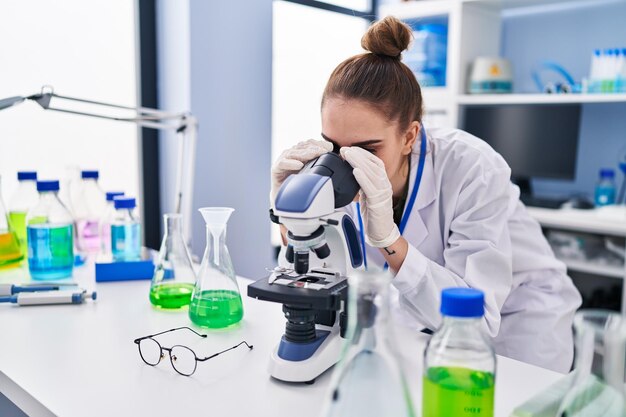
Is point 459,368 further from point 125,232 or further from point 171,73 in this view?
point 171,73

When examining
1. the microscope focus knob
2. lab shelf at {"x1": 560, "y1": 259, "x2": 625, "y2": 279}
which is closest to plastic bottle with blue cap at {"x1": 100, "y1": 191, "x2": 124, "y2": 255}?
the microscope focus knob

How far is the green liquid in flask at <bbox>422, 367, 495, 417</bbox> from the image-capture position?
614 mm

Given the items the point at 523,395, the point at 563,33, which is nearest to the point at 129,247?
the point at 523,395

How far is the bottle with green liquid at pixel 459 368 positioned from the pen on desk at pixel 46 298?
914mm

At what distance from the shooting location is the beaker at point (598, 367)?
21.9 inches

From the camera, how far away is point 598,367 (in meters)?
0.58

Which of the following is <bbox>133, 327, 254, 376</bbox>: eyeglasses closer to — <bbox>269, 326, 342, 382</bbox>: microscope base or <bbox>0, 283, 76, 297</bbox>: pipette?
<bbox>269, 326, 342, 382</bbox>: microscope base

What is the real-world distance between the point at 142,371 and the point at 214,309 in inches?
8.3

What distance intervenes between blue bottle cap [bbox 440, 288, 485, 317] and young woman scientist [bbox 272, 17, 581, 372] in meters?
0.48

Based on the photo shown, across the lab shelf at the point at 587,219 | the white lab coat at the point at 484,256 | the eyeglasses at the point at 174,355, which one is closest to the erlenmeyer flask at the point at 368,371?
the eyeglasses at the point at 174,355

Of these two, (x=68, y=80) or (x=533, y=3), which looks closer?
(x=68, y=80)

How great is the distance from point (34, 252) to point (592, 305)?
2.48 meters

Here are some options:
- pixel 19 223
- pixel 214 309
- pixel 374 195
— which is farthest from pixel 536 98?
pixel 19 223

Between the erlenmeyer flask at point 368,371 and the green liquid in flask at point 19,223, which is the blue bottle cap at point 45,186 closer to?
the green liquid in flask at point 19,223
